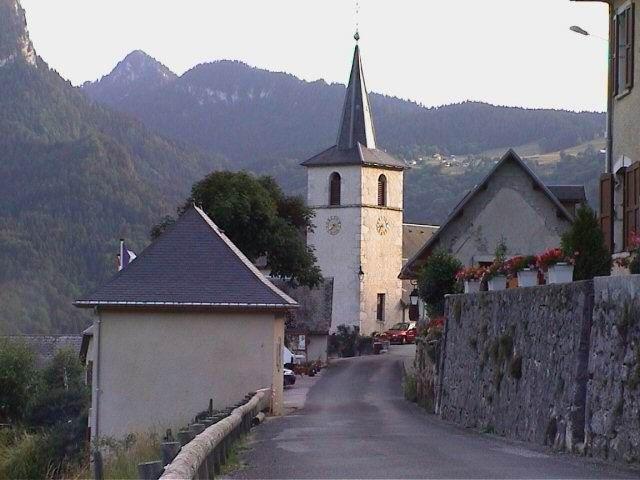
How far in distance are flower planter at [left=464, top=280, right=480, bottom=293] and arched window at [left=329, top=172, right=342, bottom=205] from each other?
64415 mm

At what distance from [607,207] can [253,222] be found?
3407 cm

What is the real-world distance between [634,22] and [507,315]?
17.9ft

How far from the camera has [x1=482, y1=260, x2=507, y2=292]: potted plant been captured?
2484 centimetres

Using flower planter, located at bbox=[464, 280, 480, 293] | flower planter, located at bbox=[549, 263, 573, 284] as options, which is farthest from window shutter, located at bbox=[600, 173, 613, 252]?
flower planter, located at bbox=[549, 263, 573, 284]

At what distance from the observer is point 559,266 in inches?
811

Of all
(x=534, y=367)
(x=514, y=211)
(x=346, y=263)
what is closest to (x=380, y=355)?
(x=346, y=263)

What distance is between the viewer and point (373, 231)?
3666 inches

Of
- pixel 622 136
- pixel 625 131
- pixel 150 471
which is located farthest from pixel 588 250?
pixel 150 471

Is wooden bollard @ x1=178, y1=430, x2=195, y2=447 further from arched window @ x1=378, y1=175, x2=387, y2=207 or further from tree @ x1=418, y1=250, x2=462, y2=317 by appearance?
arched window @ x1=378, y1=175, x2=387, y2=207

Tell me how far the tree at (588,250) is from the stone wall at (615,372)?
281cm

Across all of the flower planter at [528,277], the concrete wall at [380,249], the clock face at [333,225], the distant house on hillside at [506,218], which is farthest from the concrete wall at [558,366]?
the clock face at [333,225]

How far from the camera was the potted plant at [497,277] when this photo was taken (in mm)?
24844

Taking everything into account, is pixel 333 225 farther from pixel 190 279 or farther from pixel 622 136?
pixel 622 136

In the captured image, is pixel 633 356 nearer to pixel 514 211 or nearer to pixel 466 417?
pixel 466 417
